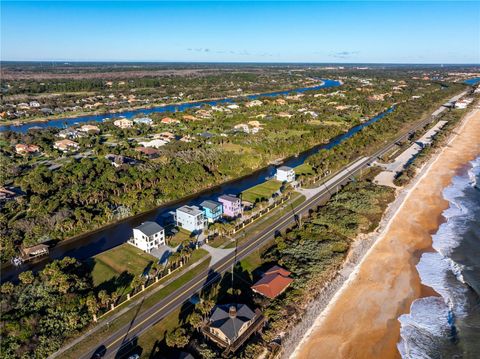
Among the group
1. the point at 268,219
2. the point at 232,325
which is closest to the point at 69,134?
the point at 268,219

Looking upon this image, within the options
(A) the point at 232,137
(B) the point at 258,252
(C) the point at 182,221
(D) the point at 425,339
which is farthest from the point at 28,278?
(A) the point at 232,137

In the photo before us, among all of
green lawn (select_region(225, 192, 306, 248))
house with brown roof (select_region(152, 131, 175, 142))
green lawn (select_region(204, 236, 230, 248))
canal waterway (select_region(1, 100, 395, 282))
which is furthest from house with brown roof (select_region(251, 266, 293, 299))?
house with brown roof (select_region(152, 131, 175, 142))

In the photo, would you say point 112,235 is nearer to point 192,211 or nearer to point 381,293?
point 192,211

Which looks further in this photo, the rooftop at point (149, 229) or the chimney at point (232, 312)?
the rooftop at point (149, 229)

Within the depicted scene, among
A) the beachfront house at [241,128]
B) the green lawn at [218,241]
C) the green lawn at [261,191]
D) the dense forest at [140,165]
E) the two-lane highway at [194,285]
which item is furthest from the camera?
the beachfront house at [241,128]

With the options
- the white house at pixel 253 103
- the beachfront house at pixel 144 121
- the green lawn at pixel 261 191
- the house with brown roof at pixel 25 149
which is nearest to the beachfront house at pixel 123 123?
the beachfront house at pixel 144 121

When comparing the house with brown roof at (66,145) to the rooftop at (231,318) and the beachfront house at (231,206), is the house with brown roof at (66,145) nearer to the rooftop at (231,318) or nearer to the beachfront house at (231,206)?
the beachfront house at (231,206)
